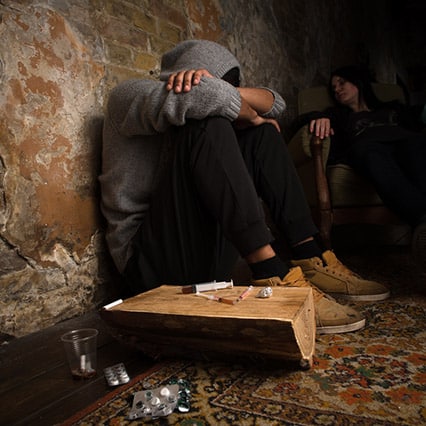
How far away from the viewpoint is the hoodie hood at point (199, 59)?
138 cm

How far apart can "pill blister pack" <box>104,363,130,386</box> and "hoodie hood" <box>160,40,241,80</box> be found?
2.85 feet

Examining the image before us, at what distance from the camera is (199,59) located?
138 cm

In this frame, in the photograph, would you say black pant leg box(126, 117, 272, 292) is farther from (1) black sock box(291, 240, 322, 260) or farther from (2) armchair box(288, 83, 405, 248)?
(2) armchair box(288, 83, 405, 248)

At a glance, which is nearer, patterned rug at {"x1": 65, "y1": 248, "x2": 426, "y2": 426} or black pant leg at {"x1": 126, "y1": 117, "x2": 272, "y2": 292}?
patterned rug at {"x1": 65, "y1": 248, "x2": 426, "y2": 426}

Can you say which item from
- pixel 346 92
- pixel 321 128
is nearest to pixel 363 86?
pixel 346 92

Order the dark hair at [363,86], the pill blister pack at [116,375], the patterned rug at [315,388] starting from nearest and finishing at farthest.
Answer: the patterned rug at [315,388] < the pill blister pack at [116,375] < the dark hair at [363,86]

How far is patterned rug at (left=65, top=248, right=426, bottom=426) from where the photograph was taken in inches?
28.8

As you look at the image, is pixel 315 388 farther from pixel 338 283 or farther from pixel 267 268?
pixel 338 283

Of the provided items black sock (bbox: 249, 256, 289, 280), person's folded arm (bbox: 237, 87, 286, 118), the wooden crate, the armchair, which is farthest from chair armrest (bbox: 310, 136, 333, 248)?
the wooden crate

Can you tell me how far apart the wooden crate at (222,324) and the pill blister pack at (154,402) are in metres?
0.14

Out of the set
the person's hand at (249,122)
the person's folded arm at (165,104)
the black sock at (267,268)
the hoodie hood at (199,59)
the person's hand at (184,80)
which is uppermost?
the hoodie hood at (199,59)

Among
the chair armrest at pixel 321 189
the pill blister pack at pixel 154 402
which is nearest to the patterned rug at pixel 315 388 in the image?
the pill blister pack at pixel 154 402

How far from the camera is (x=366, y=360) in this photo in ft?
3.13

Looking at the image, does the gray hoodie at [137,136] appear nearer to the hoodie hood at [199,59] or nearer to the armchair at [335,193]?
the hoodie hood at [199,59]
